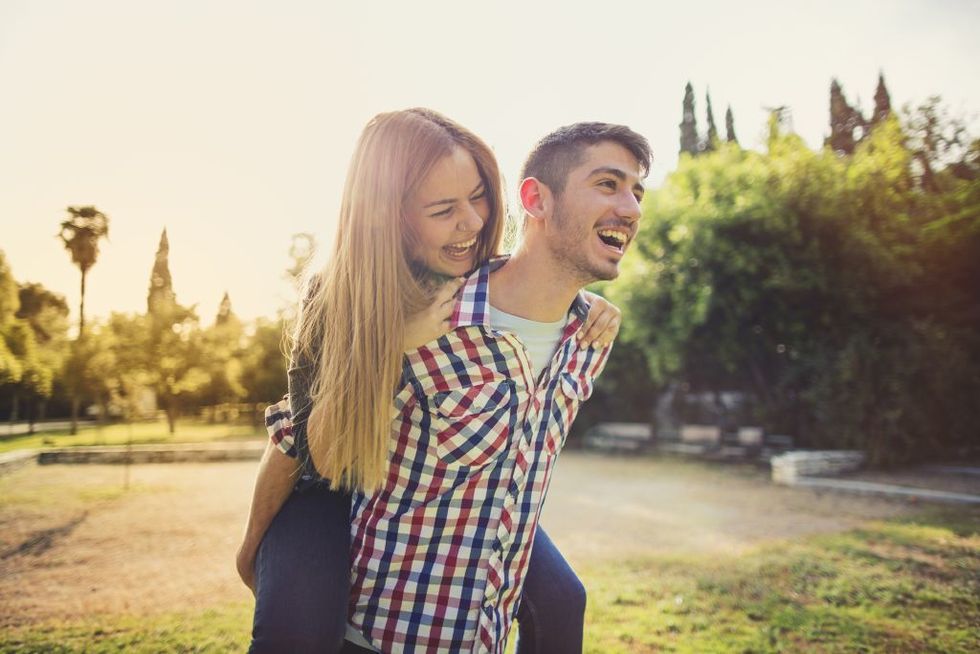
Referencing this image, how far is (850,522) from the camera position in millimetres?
7102

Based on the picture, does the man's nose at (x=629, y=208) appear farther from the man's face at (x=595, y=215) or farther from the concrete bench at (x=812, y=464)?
the concrete bench at (x=812, y=464)

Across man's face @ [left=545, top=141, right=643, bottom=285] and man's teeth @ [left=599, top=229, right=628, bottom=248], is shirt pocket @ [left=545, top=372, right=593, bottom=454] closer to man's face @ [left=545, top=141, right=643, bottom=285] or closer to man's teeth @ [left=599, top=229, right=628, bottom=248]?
man's face @ [left=545, top=141, right=643, bottom=285]

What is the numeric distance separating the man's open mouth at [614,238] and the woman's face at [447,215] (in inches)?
18.9

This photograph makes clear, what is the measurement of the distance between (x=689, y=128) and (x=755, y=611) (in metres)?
28.0

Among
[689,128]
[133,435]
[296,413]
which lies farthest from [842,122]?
[296,413]

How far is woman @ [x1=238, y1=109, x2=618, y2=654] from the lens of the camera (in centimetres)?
189

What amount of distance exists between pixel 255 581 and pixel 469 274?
1314 mm

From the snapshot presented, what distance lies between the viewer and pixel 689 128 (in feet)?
94.3

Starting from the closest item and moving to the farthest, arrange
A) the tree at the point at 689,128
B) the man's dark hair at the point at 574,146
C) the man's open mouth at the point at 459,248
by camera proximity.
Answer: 1. the man's open mouth at the point at 459,248
2. the man's dark hair at the point at 574,146
3. the tree at the point at 689,128

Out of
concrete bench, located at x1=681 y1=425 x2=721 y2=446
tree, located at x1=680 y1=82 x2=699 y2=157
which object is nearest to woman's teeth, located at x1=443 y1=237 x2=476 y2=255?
concrete bench, located at x1=681 y1=425 x2=721 y2=446

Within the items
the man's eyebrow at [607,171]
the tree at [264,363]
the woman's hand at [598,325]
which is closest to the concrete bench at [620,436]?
the tree at [264,363]

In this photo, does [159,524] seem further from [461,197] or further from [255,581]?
[461,197]

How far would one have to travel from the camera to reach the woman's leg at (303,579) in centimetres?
182

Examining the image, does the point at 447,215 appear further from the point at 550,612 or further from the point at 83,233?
the point at 83,233
